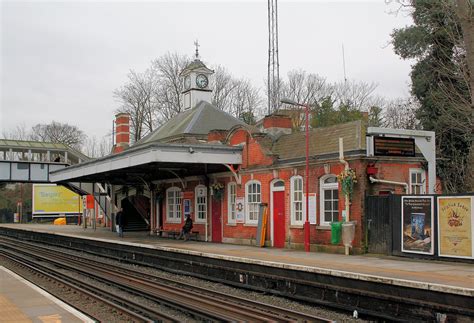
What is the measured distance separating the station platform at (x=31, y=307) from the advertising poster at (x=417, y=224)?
9.22 meters

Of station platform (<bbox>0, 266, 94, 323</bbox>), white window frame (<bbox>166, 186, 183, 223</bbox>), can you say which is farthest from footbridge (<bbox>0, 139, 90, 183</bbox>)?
station platform (<bbox>0, 266, 94, 323</bbox>)

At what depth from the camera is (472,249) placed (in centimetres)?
1296

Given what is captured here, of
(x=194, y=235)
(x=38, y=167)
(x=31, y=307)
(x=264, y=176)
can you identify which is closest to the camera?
(x=31, y=307)

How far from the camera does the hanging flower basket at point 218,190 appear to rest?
22.9 m

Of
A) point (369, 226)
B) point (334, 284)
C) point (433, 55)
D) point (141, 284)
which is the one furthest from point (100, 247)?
point (433, 55)

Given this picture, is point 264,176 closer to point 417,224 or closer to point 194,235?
point 194,235

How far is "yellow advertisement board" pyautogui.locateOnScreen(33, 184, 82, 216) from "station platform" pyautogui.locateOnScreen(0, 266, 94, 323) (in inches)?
1996

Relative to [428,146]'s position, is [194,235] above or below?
below

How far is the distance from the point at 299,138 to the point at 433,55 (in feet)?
35.8

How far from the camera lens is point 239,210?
21734mm

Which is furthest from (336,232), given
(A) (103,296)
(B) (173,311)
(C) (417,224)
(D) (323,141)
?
(A) (103,296)

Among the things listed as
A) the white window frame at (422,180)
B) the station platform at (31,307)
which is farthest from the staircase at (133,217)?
the station platform at (31,307)

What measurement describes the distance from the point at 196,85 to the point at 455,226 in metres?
25.3

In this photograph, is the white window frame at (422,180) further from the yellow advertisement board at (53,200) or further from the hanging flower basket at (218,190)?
the yellow advertisement board at (53,200)
